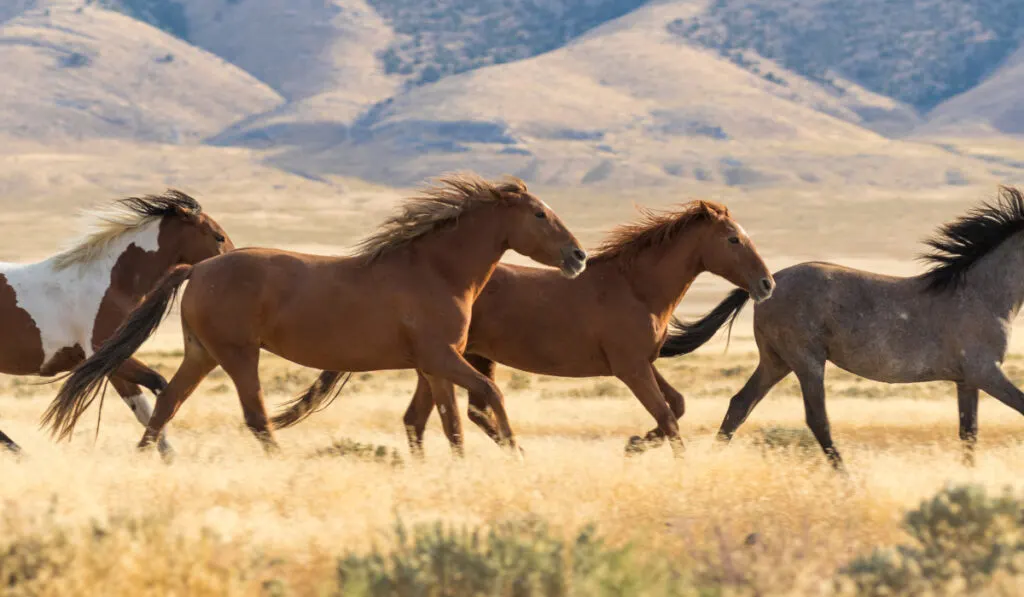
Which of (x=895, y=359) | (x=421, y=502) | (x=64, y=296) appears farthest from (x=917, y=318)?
(x=64, y=296)

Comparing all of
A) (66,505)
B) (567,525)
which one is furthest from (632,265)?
(66,505)

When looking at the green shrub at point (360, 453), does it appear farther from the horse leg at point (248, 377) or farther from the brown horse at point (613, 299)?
the brown horse at point (613, 299)

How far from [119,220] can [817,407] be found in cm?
542

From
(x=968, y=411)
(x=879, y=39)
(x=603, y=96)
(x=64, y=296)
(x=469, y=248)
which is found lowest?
(x=603, y=96)

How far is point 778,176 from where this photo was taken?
126 metres

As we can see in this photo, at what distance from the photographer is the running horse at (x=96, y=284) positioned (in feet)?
35.7

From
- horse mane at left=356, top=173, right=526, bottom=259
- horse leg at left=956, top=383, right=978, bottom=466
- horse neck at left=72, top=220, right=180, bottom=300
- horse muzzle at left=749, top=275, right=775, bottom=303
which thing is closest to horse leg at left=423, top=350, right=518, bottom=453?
horse mane at left=356, top=173, right=526, bottom=259

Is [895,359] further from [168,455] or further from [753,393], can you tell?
[168,455]

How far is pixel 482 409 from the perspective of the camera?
10383 millimetres

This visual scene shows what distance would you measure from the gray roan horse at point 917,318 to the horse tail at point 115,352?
4.14 m

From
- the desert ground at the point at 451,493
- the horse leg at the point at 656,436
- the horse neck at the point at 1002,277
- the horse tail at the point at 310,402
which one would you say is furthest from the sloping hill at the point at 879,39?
the horse tail at the point at 310,402

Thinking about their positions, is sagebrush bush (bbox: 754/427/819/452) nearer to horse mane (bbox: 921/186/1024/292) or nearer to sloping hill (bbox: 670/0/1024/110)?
horse mane (bbox: 921/186/1024/292)

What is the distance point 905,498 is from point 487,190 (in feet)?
11.6

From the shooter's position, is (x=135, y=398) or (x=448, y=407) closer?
(x=448, y=407)
